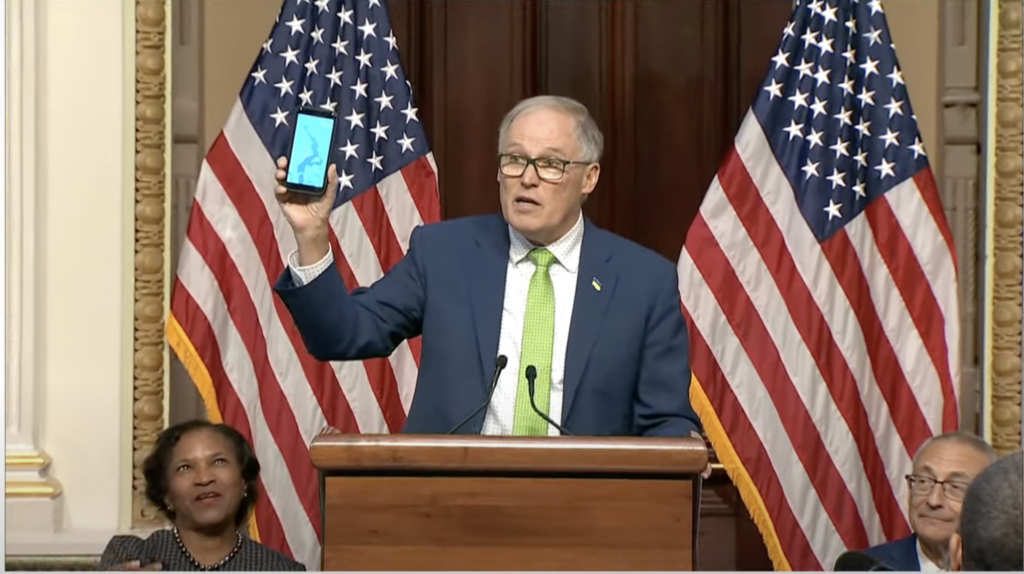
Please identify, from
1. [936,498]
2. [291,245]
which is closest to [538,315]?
[936,498]

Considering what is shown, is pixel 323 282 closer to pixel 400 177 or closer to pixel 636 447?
pixel 636 447

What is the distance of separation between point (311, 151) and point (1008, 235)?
2803 millimetres

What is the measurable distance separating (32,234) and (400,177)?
3.62ft

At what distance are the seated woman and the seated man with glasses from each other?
1.41 metres

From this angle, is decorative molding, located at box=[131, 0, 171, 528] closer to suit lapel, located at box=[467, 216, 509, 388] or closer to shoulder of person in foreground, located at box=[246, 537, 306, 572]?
shoulder of person in foreground, located at box=[246, 537, 306, 572]

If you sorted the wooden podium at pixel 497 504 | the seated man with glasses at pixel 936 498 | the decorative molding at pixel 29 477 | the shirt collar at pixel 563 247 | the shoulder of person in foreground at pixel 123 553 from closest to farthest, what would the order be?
1. the wooden podium at pixel 497 504
2. the shirt collar at pixel 563 247
3. the shoulder of person in foreground at pixel 123 553
4. the seated man with glasses at pixel 936 498
5. the decorative molding at pixel 29 477

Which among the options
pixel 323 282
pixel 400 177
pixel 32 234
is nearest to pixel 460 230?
pixel 323 282

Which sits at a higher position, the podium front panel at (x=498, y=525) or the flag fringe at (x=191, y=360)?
the flag fringe at (x=191, y=360)

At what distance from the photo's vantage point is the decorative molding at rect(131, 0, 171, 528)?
4.85m

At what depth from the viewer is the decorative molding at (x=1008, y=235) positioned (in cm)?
496

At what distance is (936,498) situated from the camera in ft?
12.7

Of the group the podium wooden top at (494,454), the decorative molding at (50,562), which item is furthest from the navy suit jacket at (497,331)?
the decorative molding at (50,562)

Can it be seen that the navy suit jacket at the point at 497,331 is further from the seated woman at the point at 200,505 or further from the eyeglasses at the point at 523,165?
the seated woman at the point at 200,505

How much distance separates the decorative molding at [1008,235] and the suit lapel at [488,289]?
7.22 ft
